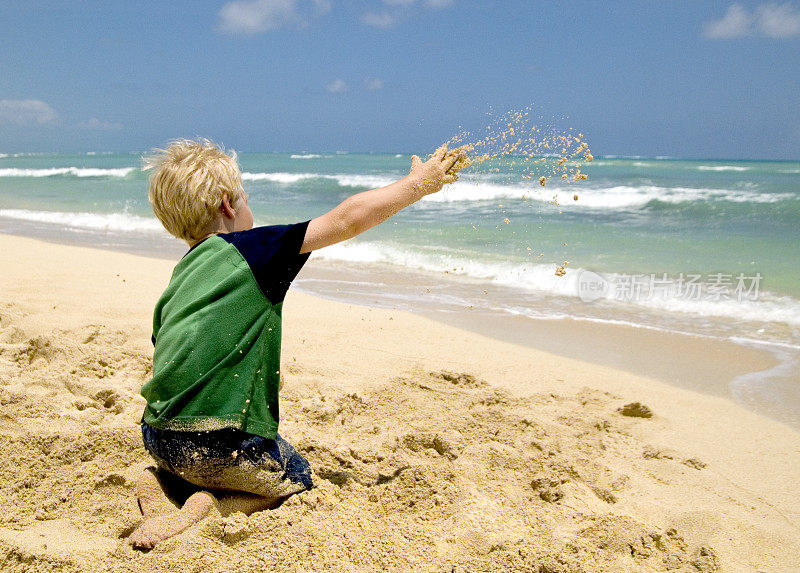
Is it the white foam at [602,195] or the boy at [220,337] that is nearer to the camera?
the boy at [220,337]

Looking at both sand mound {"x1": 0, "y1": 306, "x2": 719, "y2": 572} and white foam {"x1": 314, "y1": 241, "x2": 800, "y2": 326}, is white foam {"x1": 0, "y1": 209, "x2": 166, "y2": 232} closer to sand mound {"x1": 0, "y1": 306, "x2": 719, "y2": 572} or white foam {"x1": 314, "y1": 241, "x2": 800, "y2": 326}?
white foam {"x1": 314, "y1": 241, "x2": 800, "y2": 326}

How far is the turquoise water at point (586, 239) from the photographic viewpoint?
4.93 meters

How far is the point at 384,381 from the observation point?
3.12 metres

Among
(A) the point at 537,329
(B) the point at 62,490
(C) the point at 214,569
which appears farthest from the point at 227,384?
(A) the point at 537,329

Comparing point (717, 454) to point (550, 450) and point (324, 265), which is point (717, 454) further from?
point (324, 265)

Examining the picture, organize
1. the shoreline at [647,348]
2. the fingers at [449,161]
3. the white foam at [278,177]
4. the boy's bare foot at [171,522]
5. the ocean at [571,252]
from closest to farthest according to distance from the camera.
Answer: the boy's bare foot at [171,522]
the fingers at [449,161]
the shoreline at [647,348]
the ocean at [571,252]
the white foam at [278,177]

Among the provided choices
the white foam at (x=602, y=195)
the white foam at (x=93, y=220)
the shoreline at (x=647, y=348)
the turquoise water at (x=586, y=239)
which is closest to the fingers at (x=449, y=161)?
the turquoise water at (x=586, y=239)

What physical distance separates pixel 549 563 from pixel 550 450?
30.5 inches

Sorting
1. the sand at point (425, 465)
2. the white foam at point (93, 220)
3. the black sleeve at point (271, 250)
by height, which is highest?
the black sleeve at point (271, 250)

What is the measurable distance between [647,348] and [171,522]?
121 inches

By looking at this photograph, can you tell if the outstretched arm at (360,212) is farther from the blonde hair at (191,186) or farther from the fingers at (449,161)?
the blonde hair at (191,186)

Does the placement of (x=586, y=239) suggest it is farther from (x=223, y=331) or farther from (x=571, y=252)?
(x=223, y=331)

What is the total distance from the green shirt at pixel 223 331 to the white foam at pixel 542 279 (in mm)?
2608

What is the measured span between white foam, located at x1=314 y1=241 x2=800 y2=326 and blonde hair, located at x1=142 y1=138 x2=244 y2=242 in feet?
8.40
